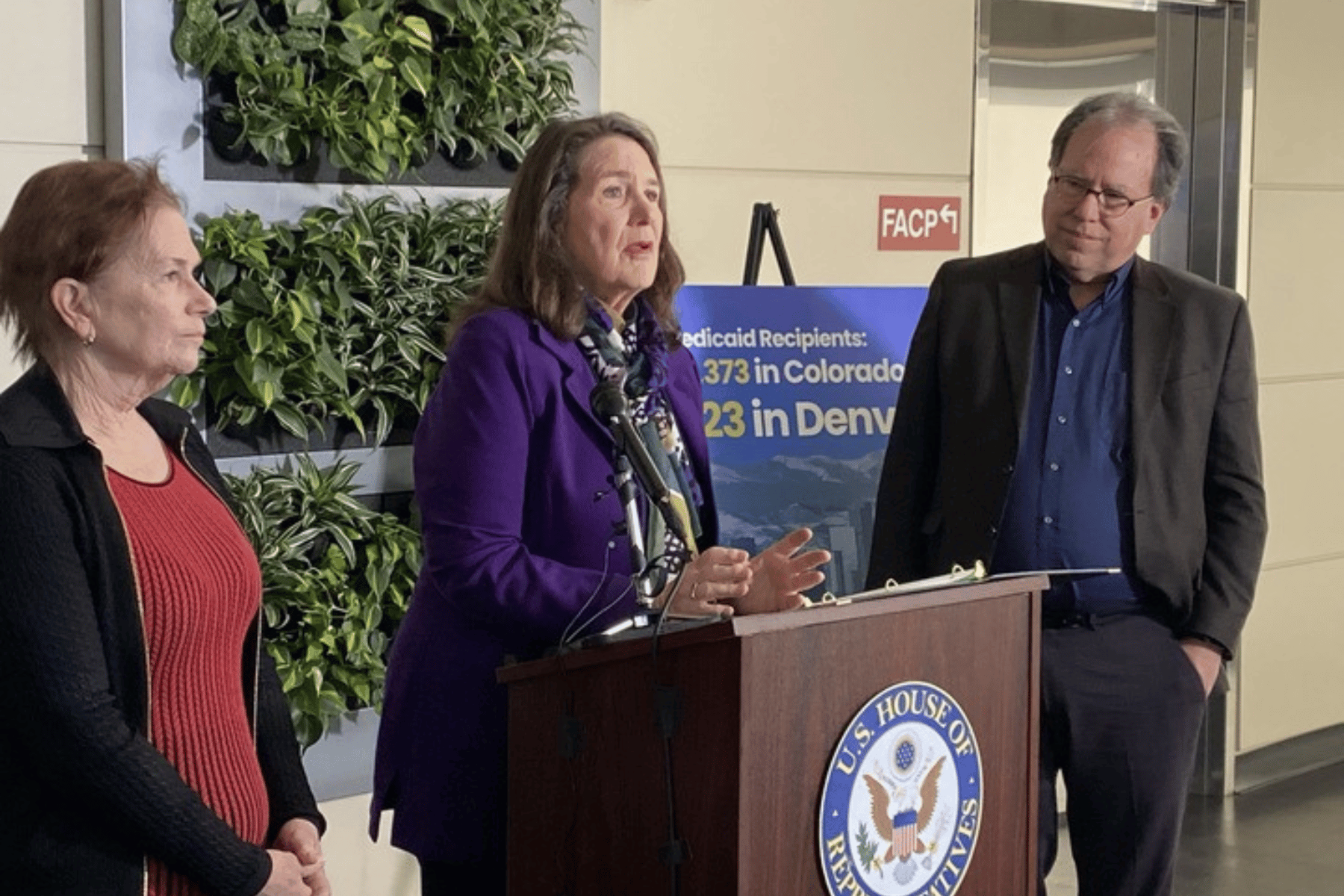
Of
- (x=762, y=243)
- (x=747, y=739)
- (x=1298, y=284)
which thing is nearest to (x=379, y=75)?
(x=762, y=243)

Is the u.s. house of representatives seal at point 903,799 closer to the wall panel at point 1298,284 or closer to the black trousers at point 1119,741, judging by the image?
the black trousers at point 1119,741

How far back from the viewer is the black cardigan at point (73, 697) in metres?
1.86

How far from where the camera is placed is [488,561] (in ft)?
7.61

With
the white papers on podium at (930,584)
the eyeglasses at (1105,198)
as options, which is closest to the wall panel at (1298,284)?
the eyeglasses at (1105,198)

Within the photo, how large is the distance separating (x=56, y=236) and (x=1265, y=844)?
Result: 431cm

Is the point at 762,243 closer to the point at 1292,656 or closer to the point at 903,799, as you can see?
the point at 903,799

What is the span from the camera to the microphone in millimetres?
2096

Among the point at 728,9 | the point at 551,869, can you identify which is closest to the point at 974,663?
the point at 551,869

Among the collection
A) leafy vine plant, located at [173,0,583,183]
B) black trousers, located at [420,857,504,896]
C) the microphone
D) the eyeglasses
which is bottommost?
black trousers, located at [420,857,504,896]

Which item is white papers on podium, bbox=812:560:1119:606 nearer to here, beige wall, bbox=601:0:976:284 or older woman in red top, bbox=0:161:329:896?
older woman in red top, bbox=0:161:329:896

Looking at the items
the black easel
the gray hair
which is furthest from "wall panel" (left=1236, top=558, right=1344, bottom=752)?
the gray hair

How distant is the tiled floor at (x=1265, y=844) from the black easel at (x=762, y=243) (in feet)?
6.17

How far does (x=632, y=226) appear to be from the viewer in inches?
98.7

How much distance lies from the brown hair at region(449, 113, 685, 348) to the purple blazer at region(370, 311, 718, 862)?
0.04m
